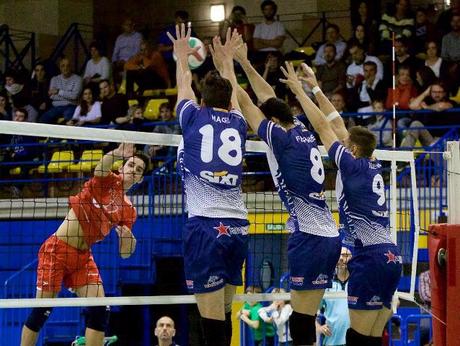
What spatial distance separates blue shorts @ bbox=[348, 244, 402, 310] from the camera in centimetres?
837

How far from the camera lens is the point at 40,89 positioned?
19.9 m

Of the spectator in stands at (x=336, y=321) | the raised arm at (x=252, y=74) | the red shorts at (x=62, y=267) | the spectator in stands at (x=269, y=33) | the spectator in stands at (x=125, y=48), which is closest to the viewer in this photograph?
the raised arm at (x=252, y=74)

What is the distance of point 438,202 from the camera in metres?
13.8

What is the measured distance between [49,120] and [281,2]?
17.1 feet

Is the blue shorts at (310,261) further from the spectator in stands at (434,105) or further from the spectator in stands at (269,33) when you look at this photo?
the spectator in stands at (269,33)

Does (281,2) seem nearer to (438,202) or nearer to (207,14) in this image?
(207,14)

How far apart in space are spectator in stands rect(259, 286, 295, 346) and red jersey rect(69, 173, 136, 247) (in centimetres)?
375

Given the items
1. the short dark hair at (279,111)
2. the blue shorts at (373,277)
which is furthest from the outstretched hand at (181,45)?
the blue shorts at (373,277)

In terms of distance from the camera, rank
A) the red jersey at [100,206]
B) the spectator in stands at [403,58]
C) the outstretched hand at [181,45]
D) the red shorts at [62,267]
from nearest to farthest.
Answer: the outstretched hand at [181,45], the red shorts at [62,267], the red jersey at [100,206], the spectator in stands at [403,58]

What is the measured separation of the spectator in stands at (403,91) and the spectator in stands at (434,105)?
0.15 m

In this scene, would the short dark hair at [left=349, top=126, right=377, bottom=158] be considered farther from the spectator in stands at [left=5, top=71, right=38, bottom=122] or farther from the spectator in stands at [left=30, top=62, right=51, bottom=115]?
the spectator in stands at [left=30, top=62, right=51, bottom=115]

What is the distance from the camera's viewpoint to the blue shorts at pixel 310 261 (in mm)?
8000

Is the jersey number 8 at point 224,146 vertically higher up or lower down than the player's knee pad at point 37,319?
higher up

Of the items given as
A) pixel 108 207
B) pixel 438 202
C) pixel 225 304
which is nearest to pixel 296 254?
pixel 225 304
